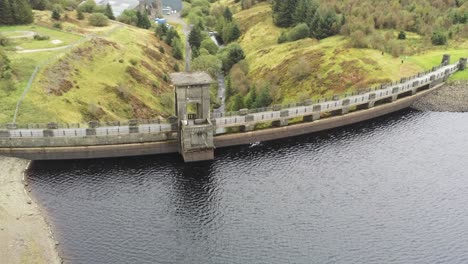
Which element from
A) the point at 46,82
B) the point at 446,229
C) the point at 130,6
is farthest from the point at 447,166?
the point at 130,6

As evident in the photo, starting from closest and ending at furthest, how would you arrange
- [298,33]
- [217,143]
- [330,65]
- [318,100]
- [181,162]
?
[181,162], [217,143], [318,100], [330,65], [298,33]

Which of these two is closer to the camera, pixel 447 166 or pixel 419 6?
pixel 447 166

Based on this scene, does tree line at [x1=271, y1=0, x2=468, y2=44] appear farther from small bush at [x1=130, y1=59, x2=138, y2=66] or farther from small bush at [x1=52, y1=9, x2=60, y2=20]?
small bush at [x1=52, y1=9, x2=60, y2=20]

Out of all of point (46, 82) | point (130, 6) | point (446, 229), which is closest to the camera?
point (446, 229)

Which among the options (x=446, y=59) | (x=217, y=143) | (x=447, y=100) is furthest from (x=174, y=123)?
(x=446, y=59)

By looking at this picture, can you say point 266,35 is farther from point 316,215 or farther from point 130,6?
point 316,215

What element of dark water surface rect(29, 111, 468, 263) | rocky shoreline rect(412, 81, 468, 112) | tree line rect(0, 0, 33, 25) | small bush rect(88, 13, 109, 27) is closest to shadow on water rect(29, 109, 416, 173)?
dark water surface rect(29, 111, 468, 263)

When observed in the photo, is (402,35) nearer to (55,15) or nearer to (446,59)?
(446,59)
